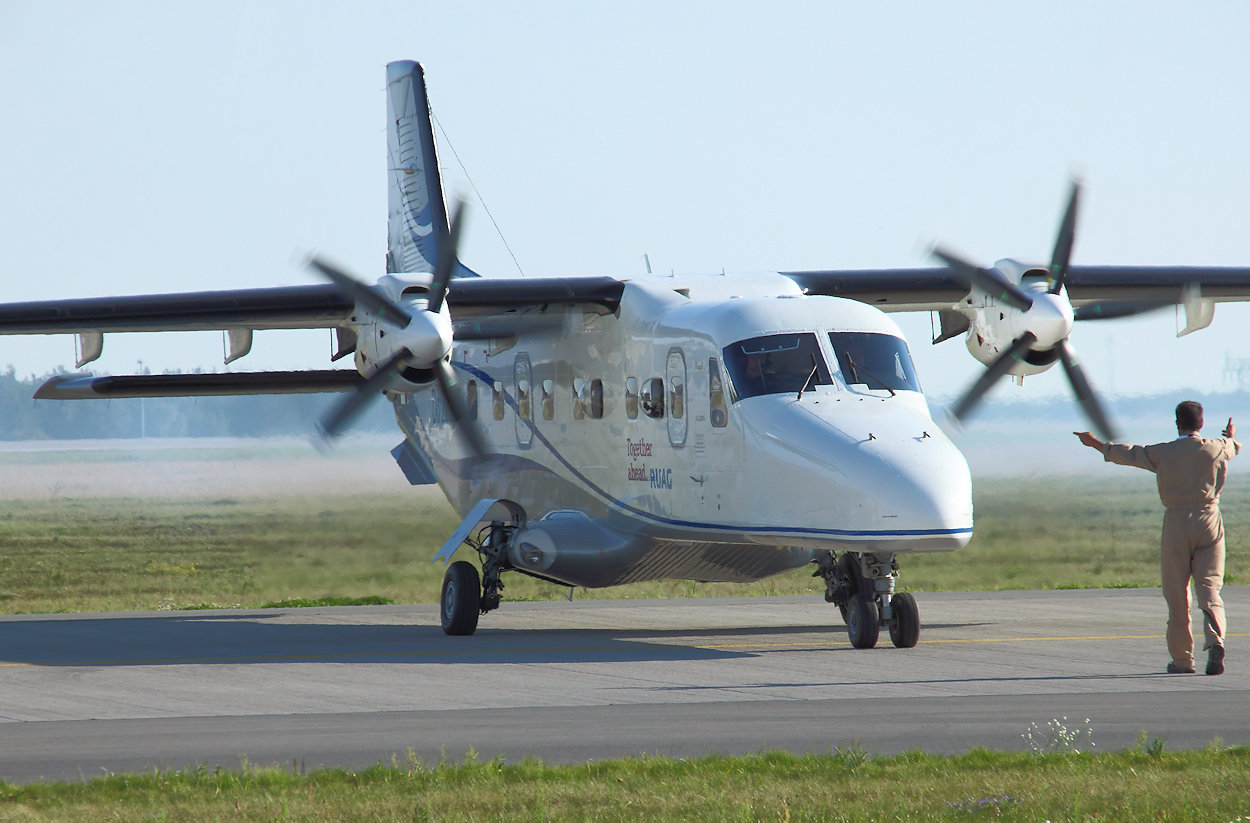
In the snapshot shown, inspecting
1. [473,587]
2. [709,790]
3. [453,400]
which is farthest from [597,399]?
[709,790]

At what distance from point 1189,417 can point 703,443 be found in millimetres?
5540

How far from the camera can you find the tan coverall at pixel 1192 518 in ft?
43.1

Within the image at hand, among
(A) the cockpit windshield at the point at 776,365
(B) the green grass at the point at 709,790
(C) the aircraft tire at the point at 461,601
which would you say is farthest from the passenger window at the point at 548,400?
(B) the green grass at the point at 709,790

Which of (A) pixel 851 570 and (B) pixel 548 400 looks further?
(B) pixel 548 400

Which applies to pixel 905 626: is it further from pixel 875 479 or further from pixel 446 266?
pixel 446 266

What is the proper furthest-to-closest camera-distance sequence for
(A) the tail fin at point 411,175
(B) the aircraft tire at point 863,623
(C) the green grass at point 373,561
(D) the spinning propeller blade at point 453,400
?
(C) the green grass at point 373,561, (A) the tail fin at point 411,175, (D) the spinning propeller blade at point 453,400, (B) the aircraft tire at point 863,623

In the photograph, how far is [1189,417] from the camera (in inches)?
521

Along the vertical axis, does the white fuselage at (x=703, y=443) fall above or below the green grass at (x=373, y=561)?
above

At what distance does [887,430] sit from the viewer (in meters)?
15.2

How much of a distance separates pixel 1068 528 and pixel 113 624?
39.6 meters

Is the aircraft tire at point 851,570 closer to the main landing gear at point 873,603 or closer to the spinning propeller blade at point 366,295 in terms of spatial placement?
the main landing gear at point 873,603

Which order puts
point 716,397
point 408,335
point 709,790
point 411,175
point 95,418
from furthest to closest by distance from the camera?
1. point 95,418
2. point 411,175
3. point 408,335
4. point 716,397
5. point 709,790

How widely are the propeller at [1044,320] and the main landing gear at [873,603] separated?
115 inches

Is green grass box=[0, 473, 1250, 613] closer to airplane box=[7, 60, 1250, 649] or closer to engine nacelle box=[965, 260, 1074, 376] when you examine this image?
airplane box=[7, 60, 1250, 649]
